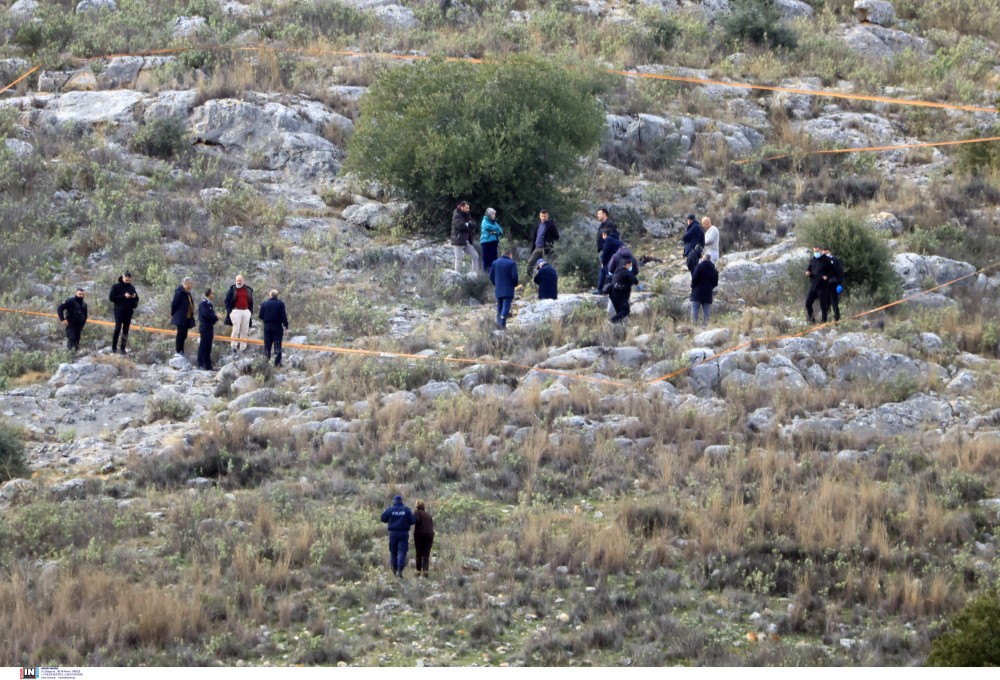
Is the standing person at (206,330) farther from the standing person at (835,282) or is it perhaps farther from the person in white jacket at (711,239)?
the standing person at (835,282)

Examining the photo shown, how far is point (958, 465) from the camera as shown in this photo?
13156mm

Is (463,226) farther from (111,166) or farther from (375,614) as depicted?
(375,614)

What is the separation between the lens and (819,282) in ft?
55.1

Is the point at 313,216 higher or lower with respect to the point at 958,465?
higher

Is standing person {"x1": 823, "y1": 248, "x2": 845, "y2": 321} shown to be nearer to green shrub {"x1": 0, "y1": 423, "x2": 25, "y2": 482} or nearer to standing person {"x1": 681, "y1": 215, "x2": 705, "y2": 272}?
standing person {"x1": 681, "y1": 215, "x2": 705, "y2": 272}

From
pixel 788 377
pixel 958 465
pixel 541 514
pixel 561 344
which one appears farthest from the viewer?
pixel 561 344

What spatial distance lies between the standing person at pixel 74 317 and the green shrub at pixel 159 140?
24.0ft

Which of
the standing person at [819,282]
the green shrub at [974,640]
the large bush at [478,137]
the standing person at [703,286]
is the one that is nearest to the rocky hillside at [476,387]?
the standing person at [819,282]

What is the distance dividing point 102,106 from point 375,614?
56.1 ft

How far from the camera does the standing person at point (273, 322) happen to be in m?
16.0

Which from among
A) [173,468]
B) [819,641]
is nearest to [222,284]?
[173,468]

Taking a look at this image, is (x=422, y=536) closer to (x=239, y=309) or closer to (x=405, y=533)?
(x=405, y=533)

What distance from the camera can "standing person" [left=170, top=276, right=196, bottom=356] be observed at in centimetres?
1642

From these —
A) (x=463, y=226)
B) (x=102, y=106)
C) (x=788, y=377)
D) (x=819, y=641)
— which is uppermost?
(x=102, y=106)
